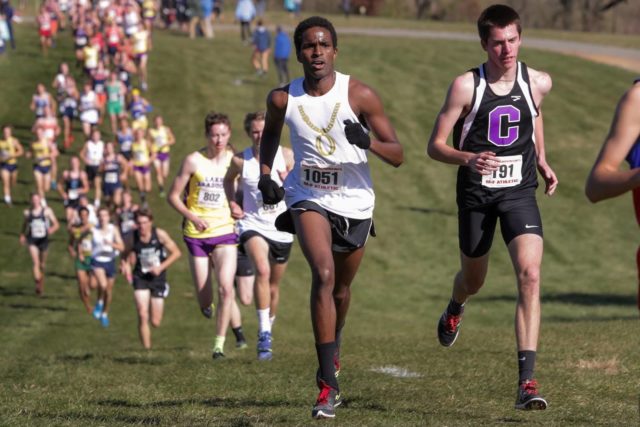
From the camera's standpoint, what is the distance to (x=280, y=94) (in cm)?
815

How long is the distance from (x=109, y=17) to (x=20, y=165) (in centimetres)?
754

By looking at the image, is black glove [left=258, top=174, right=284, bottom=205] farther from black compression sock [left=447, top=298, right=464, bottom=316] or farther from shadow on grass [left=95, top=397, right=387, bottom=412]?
black compression sock [left=447, top=298, right=464, bottom=316]

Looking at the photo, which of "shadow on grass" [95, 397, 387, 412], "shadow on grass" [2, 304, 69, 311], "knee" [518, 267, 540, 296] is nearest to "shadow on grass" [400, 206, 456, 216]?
"shadow on grass" [2, 304, 69, 311]

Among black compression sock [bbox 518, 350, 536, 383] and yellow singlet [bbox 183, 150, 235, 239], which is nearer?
black compression sock [bbox 518, 350, 536, 383]

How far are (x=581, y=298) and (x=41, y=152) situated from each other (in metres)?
13.4

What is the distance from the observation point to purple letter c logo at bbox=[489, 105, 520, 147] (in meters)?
8.27

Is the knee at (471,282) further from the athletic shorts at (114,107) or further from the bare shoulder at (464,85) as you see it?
the athletic shorts at (114,107)

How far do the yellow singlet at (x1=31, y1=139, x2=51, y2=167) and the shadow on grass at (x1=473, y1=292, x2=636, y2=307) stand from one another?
37.5ft

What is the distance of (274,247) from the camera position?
43.4ft

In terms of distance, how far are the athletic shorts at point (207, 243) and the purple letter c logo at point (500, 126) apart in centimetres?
515

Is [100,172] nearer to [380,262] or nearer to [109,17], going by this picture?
[380,262]

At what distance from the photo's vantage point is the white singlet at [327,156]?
26.3 ft

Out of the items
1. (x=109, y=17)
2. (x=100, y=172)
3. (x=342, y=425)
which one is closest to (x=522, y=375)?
(x=342, y=425)

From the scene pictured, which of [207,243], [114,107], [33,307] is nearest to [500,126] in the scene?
[207,243]
